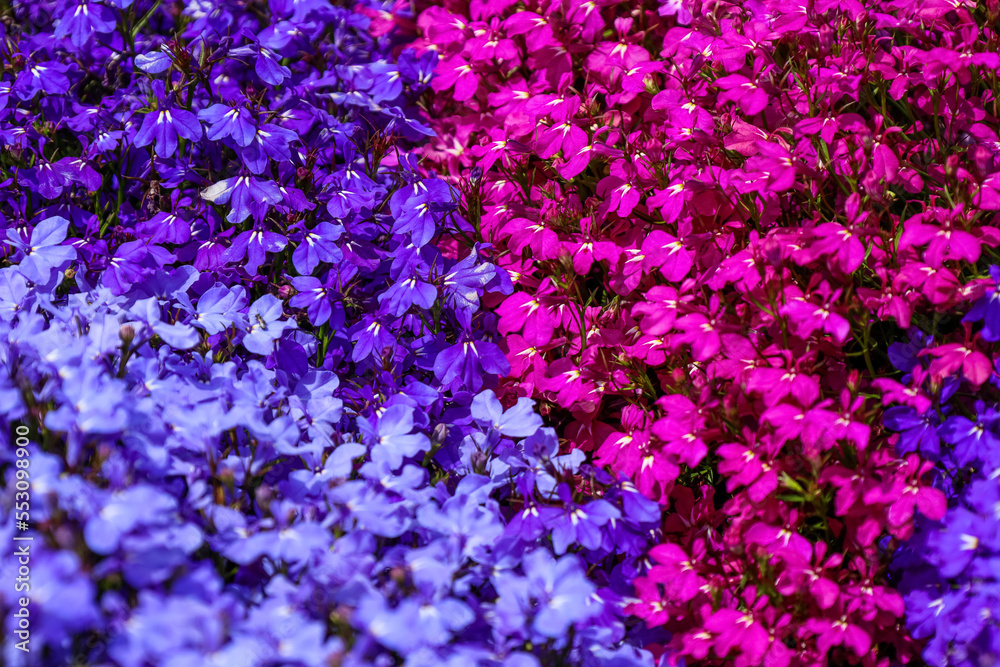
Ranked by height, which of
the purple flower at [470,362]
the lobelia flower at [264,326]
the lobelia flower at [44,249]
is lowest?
the purple flower at [470,362]

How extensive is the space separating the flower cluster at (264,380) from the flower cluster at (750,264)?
184 mm

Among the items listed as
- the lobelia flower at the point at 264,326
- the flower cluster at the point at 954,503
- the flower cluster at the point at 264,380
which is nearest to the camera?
the flower cluster at the point at 264,380

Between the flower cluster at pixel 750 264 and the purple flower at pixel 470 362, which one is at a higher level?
the flower cluster at pixel 750 264

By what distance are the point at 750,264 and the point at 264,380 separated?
123cm

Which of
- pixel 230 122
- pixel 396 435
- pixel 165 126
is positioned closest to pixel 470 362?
pixel 396 435

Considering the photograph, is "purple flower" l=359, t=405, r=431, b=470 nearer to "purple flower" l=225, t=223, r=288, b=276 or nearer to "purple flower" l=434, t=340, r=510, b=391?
"purple flower" l=434, t=340, r=510, b=391

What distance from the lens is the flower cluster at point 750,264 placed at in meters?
1.89

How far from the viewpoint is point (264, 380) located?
2.06 metres

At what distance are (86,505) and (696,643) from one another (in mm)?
1311

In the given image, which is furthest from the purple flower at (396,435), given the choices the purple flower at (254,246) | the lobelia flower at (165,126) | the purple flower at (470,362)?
the lobelia flower at (165,126)

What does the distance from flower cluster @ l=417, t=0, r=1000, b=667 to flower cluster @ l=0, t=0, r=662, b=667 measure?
0.60ft

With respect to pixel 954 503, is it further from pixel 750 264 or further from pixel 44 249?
pixel 44 249

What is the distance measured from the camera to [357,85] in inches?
111

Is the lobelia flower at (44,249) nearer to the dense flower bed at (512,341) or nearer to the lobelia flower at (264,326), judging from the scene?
the dense flower bed at (512,341)
